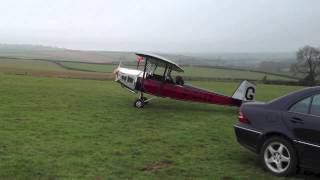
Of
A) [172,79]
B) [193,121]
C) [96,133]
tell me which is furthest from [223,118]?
[96,133]

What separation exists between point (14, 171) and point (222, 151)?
4614 millimetres

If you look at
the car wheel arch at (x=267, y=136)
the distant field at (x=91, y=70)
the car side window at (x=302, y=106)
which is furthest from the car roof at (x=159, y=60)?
the distant field at (x=91, y=70)

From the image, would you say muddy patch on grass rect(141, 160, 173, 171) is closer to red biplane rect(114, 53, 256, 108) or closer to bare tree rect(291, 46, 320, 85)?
red biplane rect(114, 53, 256, 108)

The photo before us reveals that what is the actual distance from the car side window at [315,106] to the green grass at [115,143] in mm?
1390

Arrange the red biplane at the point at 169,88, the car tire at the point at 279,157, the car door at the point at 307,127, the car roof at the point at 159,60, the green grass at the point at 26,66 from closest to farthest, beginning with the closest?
the car door at the point at 307,127
the car tire at the point at 279,157
the car roof at the point at 159,60
the red biplane at the point at 169,88
the green grass at the point at 26,66

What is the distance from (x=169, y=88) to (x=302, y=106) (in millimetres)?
11470

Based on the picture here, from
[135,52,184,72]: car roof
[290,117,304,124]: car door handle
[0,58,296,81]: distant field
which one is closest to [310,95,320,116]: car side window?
[290,117,304,124]: car door handle

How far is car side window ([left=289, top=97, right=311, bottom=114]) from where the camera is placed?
25.7 feet

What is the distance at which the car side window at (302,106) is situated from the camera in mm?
7824

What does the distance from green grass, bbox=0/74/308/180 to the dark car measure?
42 centimetres

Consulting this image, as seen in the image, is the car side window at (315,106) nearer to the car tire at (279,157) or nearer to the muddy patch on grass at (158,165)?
the car tire at (279,157)

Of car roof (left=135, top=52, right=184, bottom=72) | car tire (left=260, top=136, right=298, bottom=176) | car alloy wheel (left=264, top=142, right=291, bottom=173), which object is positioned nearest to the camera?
car tire (left=260, top=136, right=298, bottom=176)

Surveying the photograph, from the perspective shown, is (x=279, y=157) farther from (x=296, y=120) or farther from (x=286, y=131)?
(x=296, y=120)

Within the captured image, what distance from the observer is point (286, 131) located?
7945 mm
